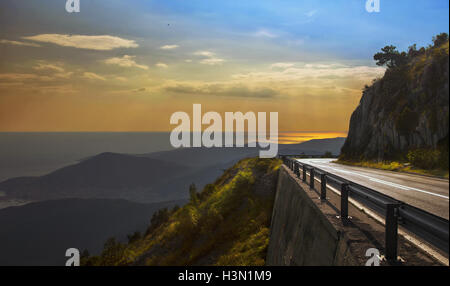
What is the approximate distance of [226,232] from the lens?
2047cm

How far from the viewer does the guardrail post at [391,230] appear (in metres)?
3.64

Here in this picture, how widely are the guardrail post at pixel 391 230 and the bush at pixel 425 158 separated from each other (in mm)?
770

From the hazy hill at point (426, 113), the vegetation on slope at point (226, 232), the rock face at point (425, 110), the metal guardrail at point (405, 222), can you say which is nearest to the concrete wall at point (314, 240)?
the metal guardrail at point (405, 222)

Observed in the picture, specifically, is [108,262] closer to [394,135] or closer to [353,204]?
[353,204]

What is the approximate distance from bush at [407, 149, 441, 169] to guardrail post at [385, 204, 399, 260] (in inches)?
30.3

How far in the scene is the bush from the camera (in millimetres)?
3567

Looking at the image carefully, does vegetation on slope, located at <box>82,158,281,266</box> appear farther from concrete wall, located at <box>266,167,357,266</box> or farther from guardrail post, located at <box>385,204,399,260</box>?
guardrail post, located at <box>385,204,399,260</box>

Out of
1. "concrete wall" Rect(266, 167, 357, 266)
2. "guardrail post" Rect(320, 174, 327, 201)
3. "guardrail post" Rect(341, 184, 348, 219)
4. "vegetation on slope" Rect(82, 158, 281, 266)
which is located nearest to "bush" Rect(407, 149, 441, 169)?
"guardrail post" Rect(341, 184, 348, 219)

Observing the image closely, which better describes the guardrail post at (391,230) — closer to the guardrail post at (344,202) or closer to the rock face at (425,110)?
the rock face at (425,110)

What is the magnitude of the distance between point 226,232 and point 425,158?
17952 millimetres

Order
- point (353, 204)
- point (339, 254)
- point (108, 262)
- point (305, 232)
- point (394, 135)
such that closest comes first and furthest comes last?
1. point (339, 254)
2. point (394, 135)
3. point (305, 232)
4. point (353, 204)
5. point (108, 262)
